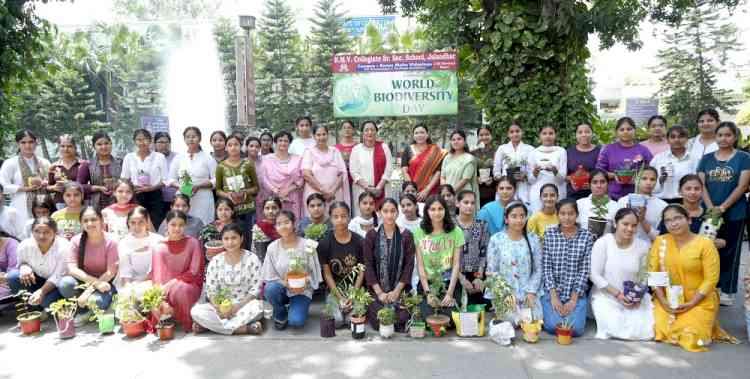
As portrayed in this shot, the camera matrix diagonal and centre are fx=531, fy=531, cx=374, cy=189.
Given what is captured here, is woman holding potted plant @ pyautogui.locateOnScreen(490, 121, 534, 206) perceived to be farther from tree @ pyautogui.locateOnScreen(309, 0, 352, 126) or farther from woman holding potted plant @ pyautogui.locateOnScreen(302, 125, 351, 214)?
tree @ pyautogui.locateOnScreen(309, 0, 352, 126)

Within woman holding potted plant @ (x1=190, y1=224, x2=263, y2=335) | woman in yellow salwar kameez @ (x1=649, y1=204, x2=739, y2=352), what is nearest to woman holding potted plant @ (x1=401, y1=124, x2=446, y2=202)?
woman holding potted plant @ (x1=190, y1=224, x2=263, y2=335)

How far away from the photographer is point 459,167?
5816 millimetres

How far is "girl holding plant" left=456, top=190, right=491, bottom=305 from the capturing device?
4.79 m

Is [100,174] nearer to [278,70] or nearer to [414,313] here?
[414,313]

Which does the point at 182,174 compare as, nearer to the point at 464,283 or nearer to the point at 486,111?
the point at 464,283

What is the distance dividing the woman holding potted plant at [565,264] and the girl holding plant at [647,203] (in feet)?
2.13

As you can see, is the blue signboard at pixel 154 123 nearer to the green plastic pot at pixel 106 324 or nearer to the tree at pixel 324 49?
the green plastic pot at pixel 106 324

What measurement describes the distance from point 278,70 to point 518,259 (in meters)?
24.4

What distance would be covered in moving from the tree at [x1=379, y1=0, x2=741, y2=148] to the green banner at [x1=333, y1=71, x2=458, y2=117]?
0.52m

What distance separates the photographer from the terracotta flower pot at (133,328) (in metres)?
4.23

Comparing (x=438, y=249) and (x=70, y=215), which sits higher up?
(x=70, y=215)

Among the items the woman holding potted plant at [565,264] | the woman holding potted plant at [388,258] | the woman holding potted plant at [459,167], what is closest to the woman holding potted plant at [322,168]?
the woman holding potted plant at [459,167]

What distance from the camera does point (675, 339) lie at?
3.97 metres

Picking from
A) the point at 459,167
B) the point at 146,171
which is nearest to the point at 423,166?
the point at 459,167
